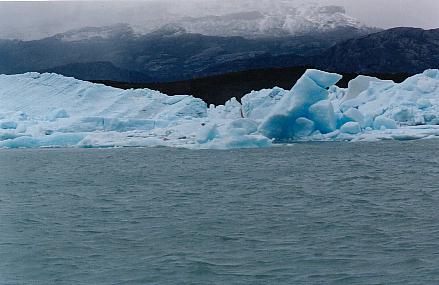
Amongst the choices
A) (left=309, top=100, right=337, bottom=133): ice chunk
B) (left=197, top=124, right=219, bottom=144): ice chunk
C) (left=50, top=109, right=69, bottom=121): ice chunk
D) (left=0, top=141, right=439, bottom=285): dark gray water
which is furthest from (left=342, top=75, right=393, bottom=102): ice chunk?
(left=0, top=141, right=439, bottom=285): dark gray water

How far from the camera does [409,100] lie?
28594 mm

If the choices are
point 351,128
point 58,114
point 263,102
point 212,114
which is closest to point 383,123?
point 351,128

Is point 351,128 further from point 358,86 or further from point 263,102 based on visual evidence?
point 358,86

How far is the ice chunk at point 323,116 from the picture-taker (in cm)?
2414

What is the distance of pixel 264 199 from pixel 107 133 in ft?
63.1

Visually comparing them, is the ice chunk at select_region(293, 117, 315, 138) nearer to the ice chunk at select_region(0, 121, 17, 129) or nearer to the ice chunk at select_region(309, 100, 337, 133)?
the ice chunk at select_region(309, 100, 337, 133)

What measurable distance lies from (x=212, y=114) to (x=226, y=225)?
27.9 m

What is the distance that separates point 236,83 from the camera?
69875 millimetres

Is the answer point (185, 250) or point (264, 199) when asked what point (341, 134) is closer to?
point (264, 199)

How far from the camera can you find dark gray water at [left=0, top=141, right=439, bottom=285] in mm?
6449

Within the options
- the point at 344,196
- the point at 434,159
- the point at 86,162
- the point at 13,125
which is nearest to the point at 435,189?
the point at 344,196

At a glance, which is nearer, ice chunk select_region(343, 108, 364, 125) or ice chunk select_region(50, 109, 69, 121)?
ice chunk select_region(343, 108, 364, 125)

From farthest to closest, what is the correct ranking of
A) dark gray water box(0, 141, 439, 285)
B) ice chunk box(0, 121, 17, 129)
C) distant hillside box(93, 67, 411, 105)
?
distant hillside box(93, 67, 411, 105)
ice chunk box(0, 121, 17, 129)
dark gray water box(0, 141, 439, 285)

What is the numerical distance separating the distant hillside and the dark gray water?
45.0m
